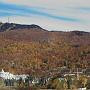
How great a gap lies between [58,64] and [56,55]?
1363 cm

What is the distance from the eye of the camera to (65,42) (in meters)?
182

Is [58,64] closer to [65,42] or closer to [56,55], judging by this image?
[56,55]

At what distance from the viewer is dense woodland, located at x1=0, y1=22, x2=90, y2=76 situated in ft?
435

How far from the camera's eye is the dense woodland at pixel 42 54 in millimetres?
132625

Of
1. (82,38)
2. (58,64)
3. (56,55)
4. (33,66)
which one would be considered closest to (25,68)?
(33,66)

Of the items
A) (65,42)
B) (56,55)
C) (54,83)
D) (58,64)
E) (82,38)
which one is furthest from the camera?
(82,38)

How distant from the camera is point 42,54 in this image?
504ft

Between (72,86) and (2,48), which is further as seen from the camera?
(2,48)

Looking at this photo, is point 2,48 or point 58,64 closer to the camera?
point 58,64

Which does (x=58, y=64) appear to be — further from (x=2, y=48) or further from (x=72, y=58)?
(x=2, y=48)

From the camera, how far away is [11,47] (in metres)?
159

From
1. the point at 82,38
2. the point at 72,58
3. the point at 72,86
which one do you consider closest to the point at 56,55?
Result: the point at 72,58

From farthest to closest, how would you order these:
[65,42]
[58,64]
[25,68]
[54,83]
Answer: [65,42], [58,64], [25,68], [54,83]

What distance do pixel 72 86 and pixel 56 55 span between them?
7542cm
